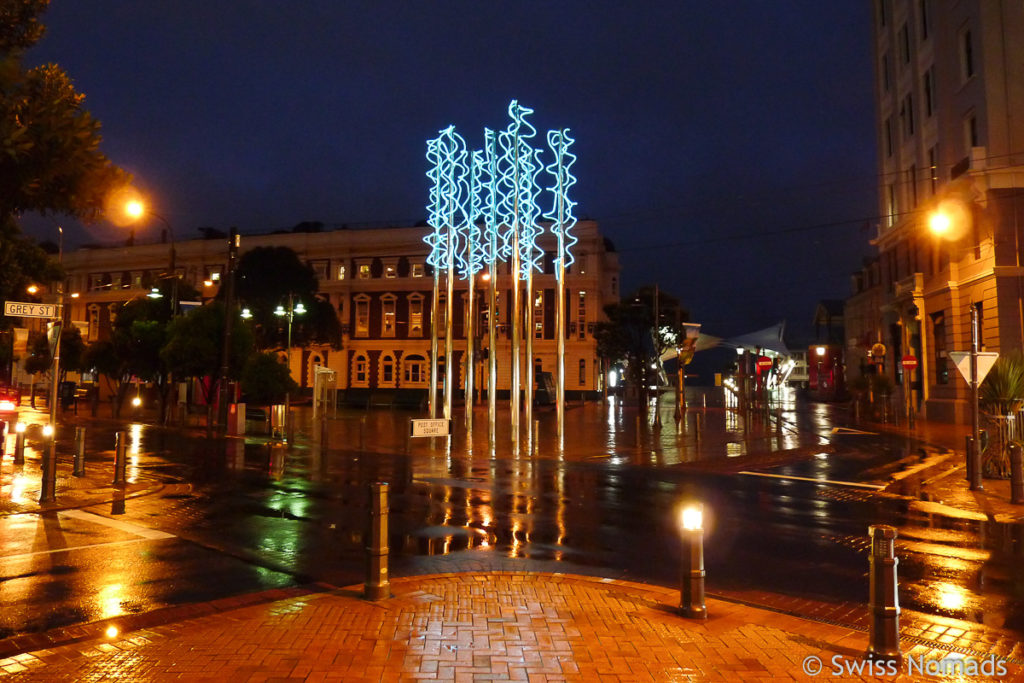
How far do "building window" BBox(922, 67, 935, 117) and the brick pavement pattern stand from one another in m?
36.9

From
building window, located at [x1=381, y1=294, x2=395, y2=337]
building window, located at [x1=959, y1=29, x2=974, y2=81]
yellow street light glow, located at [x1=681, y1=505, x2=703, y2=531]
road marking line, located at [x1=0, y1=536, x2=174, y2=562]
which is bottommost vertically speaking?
road marking line, located at [x1=0, y1=536, x2=174, y2=562]

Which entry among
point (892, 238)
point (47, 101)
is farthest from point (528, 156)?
point (892, 238)

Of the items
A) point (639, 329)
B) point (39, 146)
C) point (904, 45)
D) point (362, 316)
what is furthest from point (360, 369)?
point (39, 146)

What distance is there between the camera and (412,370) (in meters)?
67.1

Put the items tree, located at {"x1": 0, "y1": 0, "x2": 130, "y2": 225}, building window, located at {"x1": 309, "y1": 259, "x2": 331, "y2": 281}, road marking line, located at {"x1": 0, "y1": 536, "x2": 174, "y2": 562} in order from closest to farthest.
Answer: tree, located at {"x1": 0, "y1": 0, "x2": 130, "y2": 225} → road marking line, located at {"x1": 0, "y1": 536, "x2": 174, "y2": 562} → building window, located at {"x1": 309, "y1": 259, "x2": 331, "y2": 281}

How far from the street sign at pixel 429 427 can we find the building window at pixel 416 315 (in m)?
50.9

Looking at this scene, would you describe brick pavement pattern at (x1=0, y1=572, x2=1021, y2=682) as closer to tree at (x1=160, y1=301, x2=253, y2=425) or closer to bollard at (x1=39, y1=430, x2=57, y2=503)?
bollard at (x1=39, y1=430, x2=57, y2=503)

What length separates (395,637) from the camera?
527 cm

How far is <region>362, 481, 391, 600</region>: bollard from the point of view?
20.5 ft

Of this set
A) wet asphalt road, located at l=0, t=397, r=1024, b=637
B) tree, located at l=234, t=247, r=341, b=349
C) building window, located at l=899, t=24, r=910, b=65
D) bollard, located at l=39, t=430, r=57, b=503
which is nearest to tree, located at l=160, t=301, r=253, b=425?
wet asphalt road, located at l=0, t=397, r=1024, b=637

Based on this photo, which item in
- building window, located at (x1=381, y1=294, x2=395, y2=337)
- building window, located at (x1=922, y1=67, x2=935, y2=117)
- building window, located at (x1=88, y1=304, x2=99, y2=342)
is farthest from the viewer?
building window, located at (x1=88, y1=304, x2=99, y2=342)

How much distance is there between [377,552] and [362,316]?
62613 mm

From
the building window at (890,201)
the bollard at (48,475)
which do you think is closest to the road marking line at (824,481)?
the bollard at (48,475)

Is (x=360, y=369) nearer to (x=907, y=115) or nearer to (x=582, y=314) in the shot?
(x=582, y=314)
